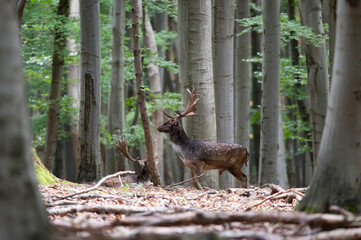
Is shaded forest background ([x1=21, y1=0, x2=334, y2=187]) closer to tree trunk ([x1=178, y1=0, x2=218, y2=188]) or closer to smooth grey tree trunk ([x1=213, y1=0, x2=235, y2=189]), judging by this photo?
smooth grey tree trunk ([x1=213, y1=0, x2=235, y2=189])

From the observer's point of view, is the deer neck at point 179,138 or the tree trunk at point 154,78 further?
the tree trunk at point 154,78

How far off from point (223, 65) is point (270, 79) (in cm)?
136

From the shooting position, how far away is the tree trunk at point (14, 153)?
3.04 m

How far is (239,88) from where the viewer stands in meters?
17.3

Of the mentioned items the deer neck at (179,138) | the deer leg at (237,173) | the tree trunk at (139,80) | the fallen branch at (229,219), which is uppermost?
the tree trunk at (139,80)

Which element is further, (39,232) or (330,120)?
(330,120)

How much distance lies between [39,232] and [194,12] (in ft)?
29.3

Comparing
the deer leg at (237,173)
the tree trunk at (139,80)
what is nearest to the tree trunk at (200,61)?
the deer leg at (237,173)

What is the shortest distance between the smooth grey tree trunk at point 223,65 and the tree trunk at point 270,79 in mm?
921

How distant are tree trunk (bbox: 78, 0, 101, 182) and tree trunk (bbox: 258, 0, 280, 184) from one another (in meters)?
4.52

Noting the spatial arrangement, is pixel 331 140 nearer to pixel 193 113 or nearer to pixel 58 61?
pixel 193 113

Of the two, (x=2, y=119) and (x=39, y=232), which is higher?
(x=2, y=119)

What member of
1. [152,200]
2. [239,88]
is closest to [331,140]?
[152,200]

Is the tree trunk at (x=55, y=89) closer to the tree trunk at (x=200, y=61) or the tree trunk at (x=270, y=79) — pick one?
the tree trunk at (x=200, y=61)
